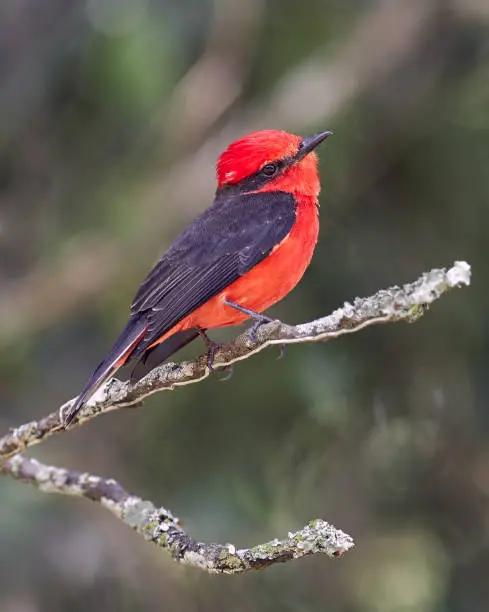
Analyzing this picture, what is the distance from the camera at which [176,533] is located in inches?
133

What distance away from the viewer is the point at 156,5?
611cm

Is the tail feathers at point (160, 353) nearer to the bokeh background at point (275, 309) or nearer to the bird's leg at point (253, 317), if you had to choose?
the bird's leg at point (253, 317)

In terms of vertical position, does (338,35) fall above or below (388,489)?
above

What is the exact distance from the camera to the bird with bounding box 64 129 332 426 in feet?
12.5

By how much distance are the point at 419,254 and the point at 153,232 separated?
1.58 metres

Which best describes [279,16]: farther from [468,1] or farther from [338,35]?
[468,1]

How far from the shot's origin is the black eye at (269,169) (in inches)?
170

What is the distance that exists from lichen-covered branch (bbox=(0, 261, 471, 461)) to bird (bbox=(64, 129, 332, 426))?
4.1 inches

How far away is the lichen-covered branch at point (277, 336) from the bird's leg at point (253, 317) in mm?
26

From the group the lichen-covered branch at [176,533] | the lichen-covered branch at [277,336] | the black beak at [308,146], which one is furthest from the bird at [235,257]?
the lichen-covered branch at [176,533]

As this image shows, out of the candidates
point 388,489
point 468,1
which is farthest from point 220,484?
point 468,1

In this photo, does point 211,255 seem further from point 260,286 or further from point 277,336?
point 277,336

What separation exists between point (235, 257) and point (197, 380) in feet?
1.94

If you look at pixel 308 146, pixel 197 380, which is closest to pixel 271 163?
pixel 308 146
